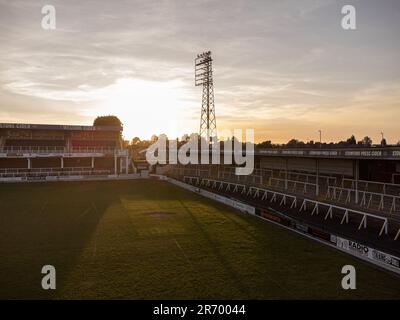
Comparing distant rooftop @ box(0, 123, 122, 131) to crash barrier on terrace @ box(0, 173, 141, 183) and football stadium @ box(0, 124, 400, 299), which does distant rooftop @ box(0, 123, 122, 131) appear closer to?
crash barrier on terrace @ box(0, 173, 141, 183)

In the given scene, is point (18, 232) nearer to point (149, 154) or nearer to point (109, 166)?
point (109, 166)

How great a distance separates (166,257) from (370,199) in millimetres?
12255

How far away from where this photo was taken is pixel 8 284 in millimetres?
15812

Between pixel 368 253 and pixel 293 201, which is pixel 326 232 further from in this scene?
pixel 293 201

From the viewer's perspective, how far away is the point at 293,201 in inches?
1250

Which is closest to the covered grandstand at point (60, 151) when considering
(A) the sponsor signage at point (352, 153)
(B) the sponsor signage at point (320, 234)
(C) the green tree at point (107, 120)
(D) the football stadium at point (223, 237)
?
(D) the football stadium at point (223, 237)

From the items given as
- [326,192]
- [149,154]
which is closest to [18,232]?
[326,192]

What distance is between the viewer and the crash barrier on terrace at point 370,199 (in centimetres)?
2159

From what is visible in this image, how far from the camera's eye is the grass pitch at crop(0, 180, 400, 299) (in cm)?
1541

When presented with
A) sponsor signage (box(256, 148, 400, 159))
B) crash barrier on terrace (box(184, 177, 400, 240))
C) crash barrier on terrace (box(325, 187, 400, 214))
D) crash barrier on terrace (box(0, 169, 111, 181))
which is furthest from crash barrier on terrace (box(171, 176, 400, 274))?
crash barrier on terrace (box(0, 169, 111, 181))

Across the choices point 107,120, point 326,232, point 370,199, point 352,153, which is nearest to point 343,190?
point 352,153

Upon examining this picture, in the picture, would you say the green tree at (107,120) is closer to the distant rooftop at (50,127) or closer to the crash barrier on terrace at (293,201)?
the distant rooftop at (50,127)

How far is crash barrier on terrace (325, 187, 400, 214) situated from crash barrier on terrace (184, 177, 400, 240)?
25.0 inches
